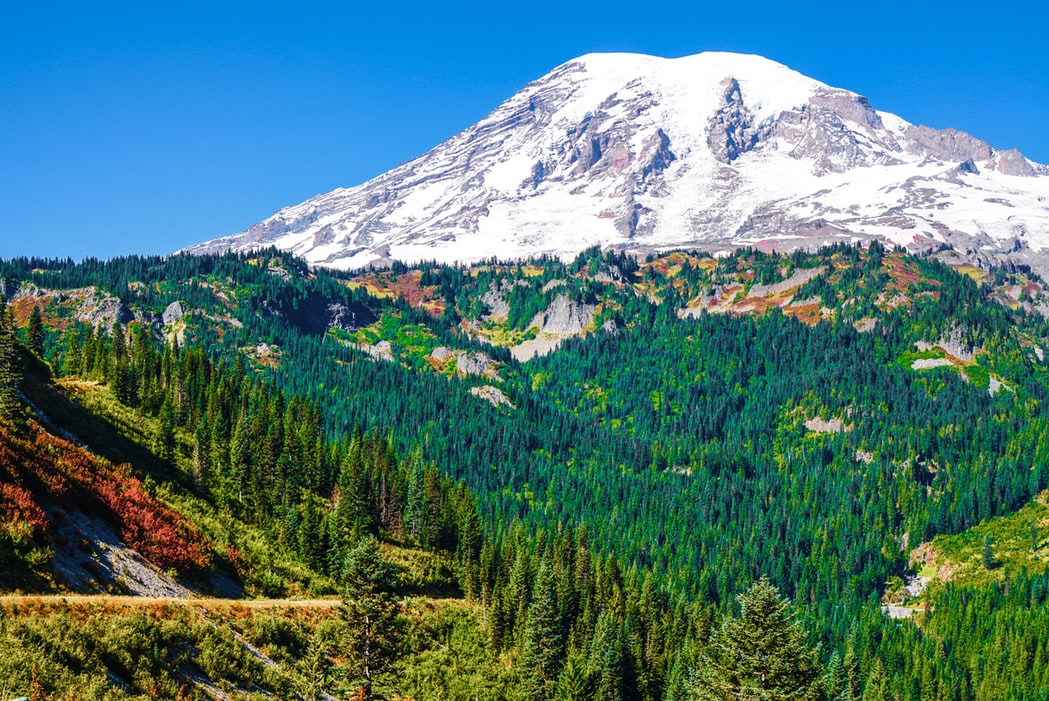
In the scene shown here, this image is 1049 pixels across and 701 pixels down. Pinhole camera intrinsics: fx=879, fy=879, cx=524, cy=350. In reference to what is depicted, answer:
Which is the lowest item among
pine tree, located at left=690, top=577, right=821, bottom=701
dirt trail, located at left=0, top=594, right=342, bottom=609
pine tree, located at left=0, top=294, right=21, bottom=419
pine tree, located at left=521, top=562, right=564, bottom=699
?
pine tree, located at left=521, top=562, right=564, bottom=699

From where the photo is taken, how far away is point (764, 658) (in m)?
50.5

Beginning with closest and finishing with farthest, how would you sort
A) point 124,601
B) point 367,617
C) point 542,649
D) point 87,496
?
point 124,601 → point 367,617 → point 87,496 → point 542,649

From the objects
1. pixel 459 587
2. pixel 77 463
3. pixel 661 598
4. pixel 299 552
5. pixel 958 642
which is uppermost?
pixel 77 463

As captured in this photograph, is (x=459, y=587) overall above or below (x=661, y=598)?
above

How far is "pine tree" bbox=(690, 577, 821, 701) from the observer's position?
5028 centimetres

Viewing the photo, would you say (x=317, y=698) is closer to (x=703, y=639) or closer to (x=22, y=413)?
(x=22, y=413)

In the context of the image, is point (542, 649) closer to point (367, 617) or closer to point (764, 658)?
point (367, 617)

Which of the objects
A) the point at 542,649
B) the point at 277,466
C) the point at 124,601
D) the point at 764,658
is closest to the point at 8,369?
the point at 277,466

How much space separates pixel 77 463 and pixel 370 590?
32458 millimetres

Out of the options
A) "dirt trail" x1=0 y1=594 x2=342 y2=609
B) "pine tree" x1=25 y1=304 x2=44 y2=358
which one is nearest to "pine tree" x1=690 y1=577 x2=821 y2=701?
"dirt trail" x1=0 y1=594 x2=342 y2=609

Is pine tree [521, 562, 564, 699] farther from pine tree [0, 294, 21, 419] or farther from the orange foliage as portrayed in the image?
pine tree [0, 294, 21, 419]

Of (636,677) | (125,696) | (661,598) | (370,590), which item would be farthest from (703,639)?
(125,696)

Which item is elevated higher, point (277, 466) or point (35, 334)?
point (35, 334)

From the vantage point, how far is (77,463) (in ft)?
229
